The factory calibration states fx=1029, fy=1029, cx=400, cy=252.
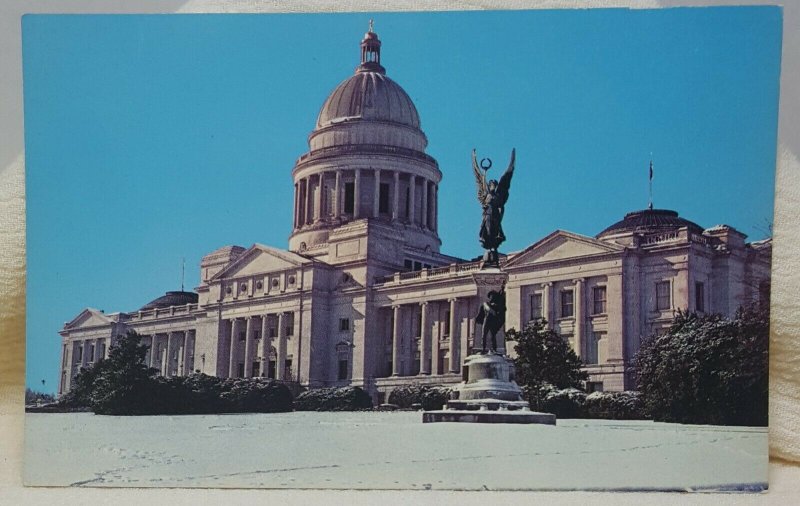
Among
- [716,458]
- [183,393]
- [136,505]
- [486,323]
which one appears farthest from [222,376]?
[716,458]

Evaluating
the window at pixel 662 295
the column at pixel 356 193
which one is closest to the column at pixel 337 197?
the column at pixel 356 193

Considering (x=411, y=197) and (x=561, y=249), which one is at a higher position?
(x=411, y=197)

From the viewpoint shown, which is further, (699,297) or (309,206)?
(309,206)

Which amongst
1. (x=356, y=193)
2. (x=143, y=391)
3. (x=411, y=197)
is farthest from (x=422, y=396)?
(x=356, y=193)

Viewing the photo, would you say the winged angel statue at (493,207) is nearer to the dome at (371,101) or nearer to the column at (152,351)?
the dome at (371,101)

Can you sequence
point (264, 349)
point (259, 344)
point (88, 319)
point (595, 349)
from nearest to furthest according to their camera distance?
point (88, 319)
point (264, 349)
point (259, 344)
point (595, 349)

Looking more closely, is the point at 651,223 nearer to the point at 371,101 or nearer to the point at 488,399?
the point at 488,399

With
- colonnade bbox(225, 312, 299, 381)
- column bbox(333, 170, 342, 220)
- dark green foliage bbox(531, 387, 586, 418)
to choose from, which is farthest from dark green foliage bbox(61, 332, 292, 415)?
column bbox(333, 170, 342, 220)
